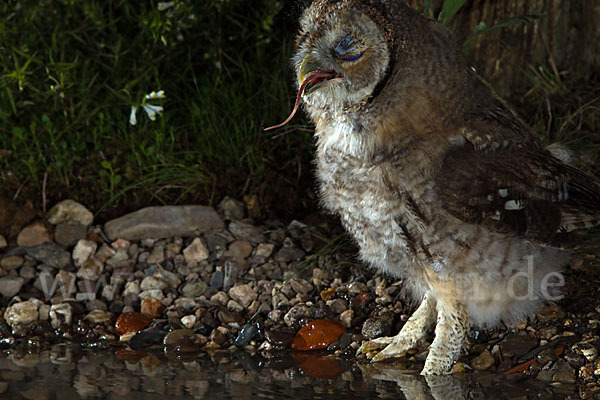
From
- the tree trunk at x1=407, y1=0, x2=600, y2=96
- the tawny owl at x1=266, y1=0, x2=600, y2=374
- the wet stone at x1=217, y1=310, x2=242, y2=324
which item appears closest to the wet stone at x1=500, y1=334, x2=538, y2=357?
the tawny owl at x1=266, y1=0, x2=600, y2=374

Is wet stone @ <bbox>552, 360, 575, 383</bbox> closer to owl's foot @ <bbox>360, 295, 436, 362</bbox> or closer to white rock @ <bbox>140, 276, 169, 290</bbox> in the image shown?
owl's foot @ <bbox>360, 295, 436, 362</bbox>

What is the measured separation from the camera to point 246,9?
4.93 metres

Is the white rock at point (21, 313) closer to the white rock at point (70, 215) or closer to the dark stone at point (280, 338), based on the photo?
the white rock at point (70, 215)

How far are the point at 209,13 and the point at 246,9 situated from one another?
0.50 m

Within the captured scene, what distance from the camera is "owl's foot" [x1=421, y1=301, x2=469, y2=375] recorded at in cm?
312

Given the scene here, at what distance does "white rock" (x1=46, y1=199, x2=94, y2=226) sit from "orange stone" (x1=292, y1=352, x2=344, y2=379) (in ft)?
5.30

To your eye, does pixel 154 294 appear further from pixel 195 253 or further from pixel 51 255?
pixel 51 255

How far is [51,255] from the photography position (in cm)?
411

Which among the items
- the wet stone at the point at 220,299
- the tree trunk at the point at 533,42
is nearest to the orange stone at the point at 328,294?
the wet stone at the point at 220,299

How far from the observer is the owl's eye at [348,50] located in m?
2.85

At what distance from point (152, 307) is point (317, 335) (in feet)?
2.83

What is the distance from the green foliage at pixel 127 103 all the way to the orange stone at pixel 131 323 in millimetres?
891

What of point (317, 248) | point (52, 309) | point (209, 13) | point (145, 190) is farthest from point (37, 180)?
point (317, 248)

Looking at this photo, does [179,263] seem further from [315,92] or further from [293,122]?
[315,92]
